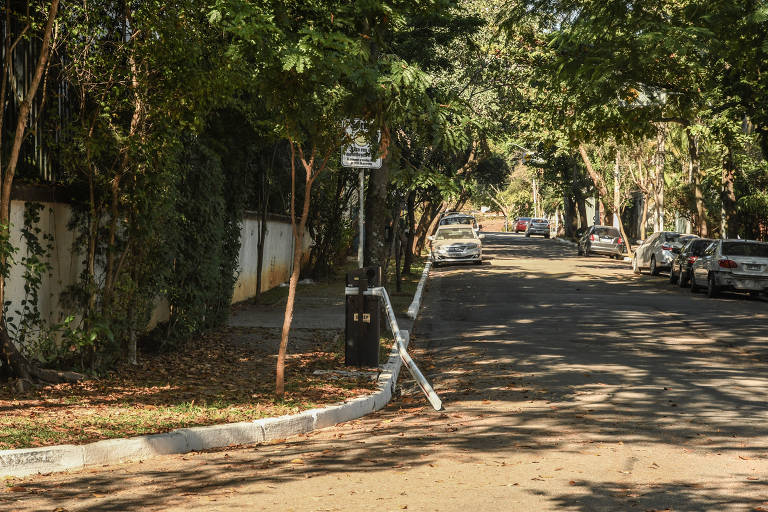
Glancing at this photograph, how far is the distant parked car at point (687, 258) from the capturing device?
2711cm

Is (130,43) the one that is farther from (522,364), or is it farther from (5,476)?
(522,364)

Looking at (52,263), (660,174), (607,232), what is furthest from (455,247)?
(52,263)

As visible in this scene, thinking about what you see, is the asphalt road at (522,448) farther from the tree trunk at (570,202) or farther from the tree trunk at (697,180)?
the tree trunk at (570,202)

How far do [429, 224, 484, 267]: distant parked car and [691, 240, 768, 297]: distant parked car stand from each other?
1322 cm

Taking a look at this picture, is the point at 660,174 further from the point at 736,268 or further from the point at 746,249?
the point at 736,268

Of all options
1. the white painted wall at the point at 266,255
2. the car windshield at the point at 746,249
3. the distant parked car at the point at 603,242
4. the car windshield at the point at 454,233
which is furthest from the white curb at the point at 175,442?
the distant parked car at the point at 603,242

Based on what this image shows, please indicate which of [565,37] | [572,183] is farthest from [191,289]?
[572,183]

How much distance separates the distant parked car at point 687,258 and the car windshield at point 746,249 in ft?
4.42

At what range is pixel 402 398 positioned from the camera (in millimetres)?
10727

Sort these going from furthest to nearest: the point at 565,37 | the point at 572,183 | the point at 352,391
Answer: the point at 572,183, the point at 565,37, the point at 352,391

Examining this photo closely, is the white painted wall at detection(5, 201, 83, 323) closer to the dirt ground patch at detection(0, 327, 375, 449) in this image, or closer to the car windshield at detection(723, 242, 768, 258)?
the dirt ground patch at detection(0, 327, 375, 449)

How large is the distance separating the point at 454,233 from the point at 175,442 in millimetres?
31397

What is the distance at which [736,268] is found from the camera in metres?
24.2

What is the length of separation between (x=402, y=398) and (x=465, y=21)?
15.7m
